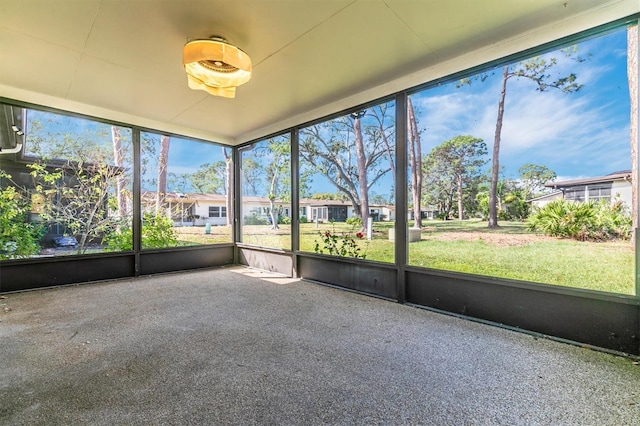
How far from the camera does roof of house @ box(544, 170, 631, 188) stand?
214 cm

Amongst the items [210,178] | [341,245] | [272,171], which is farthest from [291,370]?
[210,178]

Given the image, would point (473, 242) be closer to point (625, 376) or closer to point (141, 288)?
point (625, 376)

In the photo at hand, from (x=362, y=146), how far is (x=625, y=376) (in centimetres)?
321

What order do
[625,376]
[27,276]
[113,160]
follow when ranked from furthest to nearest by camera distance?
1. [113,160]
2. [27,276]
3. [625,376]

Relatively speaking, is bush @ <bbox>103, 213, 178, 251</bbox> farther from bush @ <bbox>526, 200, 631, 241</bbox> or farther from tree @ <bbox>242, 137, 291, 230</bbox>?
bush @ <bbox>526, 200, 631, 241</bbox>

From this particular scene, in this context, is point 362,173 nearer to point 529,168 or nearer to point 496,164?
point 496,164

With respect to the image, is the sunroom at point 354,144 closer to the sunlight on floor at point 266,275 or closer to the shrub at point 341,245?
the shrub at point 341,245

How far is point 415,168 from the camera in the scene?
10.9ft

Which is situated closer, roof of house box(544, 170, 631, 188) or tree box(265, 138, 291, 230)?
roof of house box(544, 170, 631, 188)

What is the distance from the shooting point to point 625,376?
5.72 feet

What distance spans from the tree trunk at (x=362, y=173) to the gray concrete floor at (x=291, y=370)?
1.35 m

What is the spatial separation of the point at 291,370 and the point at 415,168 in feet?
8.50

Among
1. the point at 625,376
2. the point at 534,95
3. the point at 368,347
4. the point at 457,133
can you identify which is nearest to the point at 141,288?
the point at 368,347

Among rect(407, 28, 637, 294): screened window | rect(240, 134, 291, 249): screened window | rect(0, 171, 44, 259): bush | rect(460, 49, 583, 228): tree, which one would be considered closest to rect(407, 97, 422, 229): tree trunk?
rect(407, 28, 637, 294): screened window
